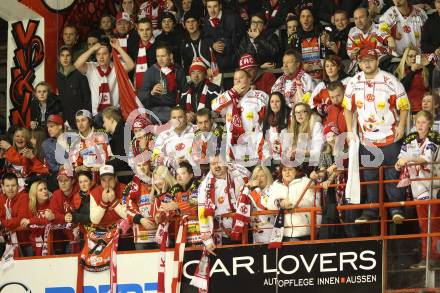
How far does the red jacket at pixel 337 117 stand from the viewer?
15641 millimetres

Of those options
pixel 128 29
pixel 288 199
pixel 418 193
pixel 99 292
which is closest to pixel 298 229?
pixel 288 199

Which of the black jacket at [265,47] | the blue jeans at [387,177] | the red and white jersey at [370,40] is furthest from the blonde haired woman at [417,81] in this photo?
the black jacket at [265,47]

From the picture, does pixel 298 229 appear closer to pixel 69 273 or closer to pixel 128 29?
pixel 69 273

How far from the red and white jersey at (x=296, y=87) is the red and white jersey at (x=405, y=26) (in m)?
1.07

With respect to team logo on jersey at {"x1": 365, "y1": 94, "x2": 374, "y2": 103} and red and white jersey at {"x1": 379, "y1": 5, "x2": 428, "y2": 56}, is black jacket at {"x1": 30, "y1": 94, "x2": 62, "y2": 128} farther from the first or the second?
team logo on jersey at {"x1": 365, "y1": 94, "x2": 374, "y2": 103}

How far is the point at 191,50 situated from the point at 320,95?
2.40 metres

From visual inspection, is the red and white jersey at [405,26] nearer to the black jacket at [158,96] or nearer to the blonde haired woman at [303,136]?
the blonde haired woman at [303,136]

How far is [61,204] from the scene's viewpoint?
16.8m

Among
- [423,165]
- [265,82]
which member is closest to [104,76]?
[265,82]

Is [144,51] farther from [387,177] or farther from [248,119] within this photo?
[387,177]

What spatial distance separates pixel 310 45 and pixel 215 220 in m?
2.74

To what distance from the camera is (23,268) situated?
16641mm

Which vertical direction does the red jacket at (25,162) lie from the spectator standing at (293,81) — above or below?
below

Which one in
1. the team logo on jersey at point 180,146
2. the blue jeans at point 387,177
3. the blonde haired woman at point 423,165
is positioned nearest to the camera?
the blonde haired woman at point 423,165
